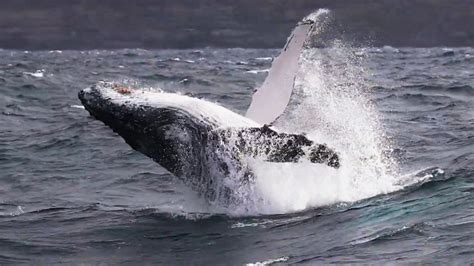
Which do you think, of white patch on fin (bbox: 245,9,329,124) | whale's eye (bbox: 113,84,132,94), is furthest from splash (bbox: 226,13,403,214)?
whale's eye (bbox: 113,84,132,94)

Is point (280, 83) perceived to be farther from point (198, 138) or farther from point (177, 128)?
point (177, 128)

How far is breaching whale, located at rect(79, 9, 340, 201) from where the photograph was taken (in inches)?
545

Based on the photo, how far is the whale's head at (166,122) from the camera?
13938 mm

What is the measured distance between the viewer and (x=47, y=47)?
11825 cm

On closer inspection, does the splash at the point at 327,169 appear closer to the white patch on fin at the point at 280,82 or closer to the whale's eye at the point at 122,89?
the white patch on fin at the point at 280,82

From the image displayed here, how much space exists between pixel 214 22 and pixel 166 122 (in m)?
114

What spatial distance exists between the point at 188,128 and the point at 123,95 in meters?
1.22

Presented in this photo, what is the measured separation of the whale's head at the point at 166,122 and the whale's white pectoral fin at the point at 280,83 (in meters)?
0.62

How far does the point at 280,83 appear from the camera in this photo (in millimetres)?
15000

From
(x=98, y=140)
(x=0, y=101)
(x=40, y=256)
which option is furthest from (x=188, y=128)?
(x=0, y=101)

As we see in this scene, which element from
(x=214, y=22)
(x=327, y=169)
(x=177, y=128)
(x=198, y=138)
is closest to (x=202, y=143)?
(x=198, y=138)

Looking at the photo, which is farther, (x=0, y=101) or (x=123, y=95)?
(x=0, y=101)

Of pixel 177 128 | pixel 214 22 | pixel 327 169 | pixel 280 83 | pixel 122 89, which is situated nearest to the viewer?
pixel 177 128

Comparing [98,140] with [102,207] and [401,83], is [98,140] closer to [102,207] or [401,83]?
[102,207]
